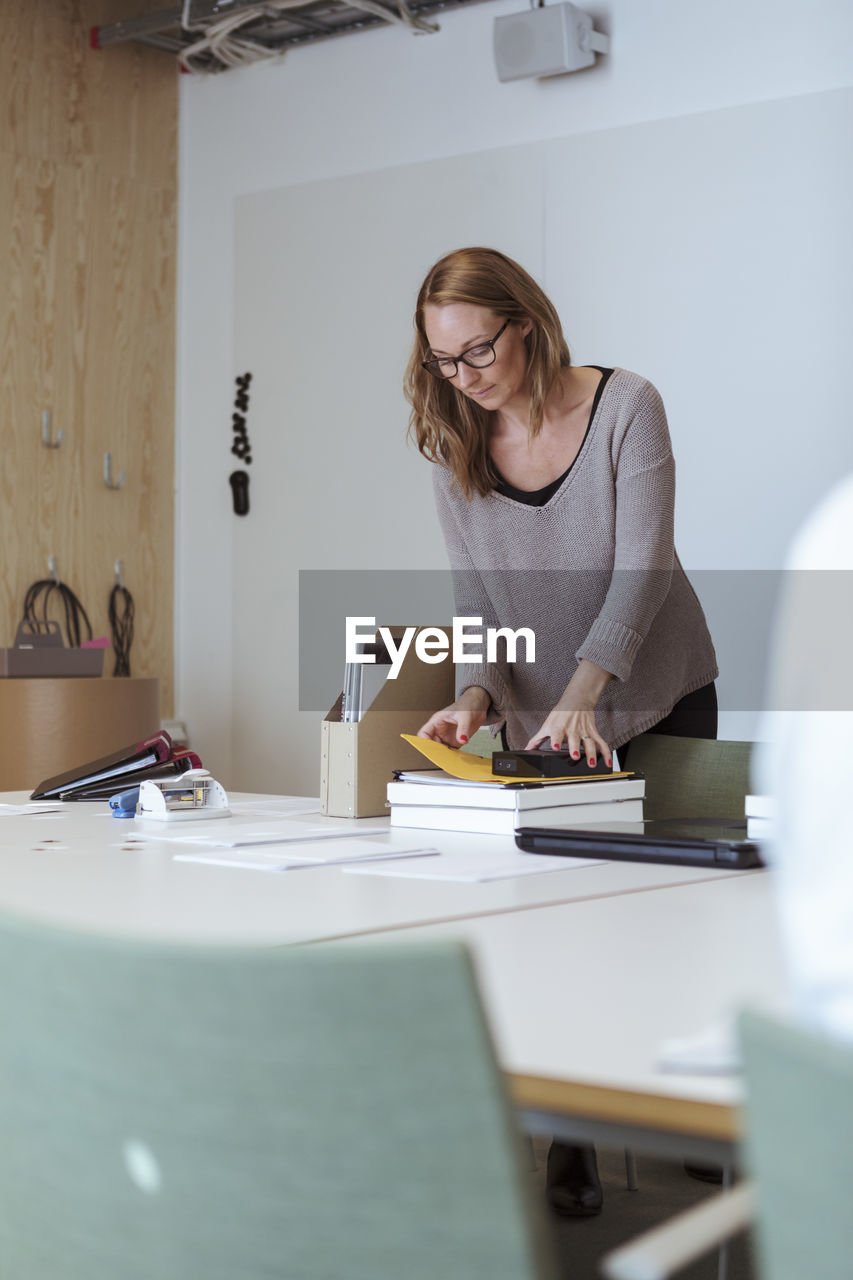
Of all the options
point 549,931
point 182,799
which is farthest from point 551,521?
point 549,931

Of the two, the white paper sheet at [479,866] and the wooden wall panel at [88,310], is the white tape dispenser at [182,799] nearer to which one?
the white paper sheet at [479,866]

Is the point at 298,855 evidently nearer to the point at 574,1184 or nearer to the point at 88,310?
the point at 574,1184

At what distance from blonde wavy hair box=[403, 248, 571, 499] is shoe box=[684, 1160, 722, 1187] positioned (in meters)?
1.22

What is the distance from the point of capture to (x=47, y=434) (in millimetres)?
5254

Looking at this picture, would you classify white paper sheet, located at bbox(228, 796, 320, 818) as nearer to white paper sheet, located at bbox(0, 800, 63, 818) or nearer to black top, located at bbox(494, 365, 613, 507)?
white paper sheet, located at bbox(0, 800, 63, 818)

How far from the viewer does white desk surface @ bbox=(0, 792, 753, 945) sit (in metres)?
1.35

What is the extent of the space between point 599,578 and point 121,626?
337 centimetres

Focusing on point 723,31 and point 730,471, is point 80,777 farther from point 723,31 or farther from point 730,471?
point 723,31

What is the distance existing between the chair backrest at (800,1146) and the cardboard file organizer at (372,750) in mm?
1631

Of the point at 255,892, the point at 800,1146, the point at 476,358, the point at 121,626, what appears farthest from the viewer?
the point at 121,626

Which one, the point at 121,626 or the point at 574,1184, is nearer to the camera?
the point at 574,1184

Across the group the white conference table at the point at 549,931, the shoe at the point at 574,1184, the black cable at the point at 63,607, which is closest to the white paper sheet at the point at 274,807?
the white conference table at the point at 549,931

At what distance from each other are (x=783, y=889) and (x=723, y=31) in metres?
4.18

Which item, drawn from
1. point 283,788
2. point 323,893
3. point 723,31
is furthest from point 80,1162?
point 283,788
